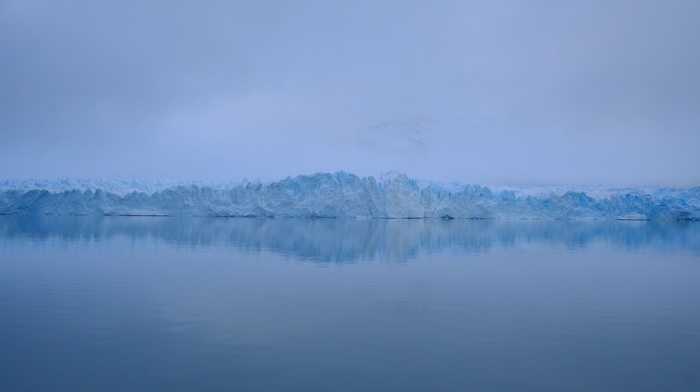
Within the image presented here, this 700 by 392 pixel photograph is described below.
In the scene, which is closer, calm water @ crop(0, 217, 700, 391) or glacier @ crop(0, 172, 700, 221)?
calm water @ crop(0, 217, 700, 391)

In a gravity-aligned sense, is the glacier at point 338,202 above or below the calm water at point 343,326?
above

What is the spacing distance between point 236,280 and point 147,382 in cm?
468

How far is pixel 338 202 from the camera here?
112 feet

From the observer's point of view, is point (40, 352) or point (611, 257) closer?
point (40, 352)

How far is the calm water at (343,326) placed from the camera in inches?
156

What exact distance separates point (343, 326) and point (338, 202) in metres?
28.6

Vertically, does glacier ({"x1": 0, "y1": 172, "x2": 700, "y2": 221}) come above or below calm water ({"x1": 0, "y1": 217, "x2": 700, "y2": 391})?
above

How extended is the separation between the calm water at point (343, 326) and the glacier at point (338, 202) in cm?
2313

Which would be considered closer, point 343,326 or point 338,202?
point 343,326

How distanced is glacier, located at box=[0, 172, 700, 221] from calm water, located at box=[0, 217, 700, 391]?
23130 millimetres

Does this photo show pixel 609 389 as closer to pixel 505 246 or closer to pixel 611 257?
pixel 611 257

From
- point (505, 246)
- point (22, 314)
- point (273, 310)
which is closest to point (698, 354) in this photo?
point (273, 310)

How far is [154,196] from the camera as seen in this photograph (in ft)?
116

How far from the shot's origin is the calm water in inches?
156
